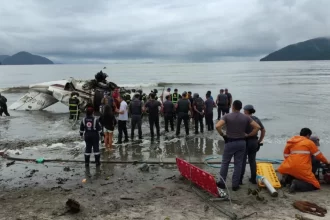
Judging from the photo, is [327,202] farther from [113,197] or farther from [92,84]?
[92,84]

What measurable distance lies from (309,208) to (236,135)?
1.90 m

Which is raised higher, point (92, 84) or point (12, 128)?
point (92, 84)

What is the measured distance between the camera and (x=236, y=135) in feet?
22.7

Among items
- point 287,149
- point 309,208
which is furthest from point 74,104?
point 309,208

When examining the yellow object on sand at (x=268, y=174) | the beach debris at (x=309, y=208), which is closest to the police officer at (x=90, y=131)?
the yellow object on sand at (x=268, y=174)

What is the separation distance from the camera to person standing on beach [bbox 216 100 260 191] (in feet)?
22.6

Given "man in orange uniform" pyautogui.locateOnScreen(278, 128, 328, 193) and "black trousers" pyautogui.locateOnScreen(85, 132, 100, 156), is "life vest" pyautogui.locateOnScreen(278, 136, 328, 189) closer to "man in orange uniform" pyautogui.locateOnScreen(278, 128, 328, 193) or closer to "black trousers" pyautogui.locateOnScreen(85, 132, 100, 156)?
"man in orange uniform" pyautogui.locateOnScreen(278, 128, 328, 193)

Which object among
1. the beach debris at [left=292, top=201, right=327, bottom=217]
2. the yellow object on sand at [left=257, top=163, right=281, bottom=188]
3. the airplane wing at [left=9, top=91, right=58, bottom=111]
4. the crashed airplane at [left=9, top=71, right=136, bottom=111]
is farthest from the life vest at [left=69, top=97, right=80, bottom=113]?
the beach debris at [left=292, top=201, right=327, bottom=217]

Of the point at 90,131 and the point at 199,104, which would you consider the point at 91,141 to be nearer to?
the point at 90,131

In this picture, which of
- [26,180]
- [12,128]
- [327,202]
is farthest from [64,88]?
[327,202]

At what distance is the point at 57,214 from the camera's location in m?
5.95

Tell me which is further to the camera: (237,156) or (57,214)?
(237,156)

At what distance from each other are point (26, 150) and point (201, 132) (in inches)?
263

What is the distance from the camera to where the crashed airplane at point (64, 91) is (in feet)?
70.4
